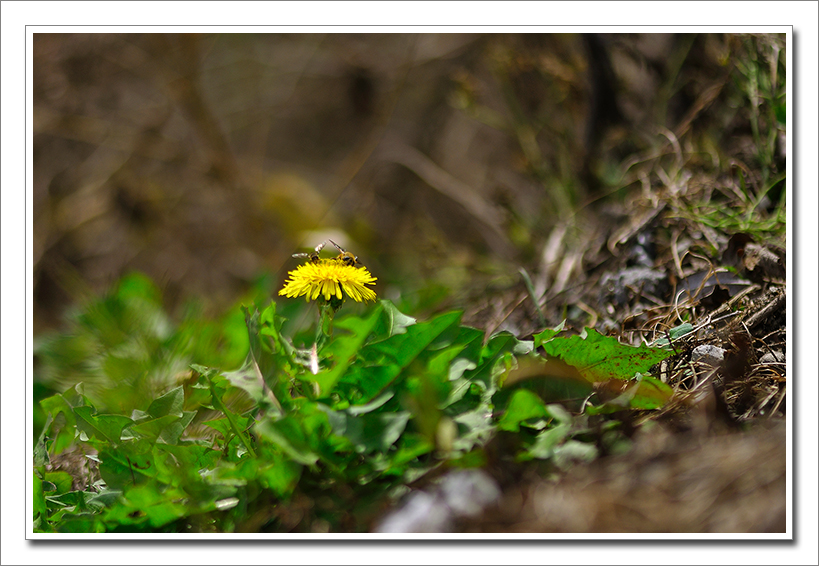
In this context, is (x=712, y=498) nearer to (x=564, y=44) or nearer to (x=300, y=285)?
(x=300, y=285)

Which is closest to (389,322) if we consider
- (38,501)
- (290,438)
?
(290,438)

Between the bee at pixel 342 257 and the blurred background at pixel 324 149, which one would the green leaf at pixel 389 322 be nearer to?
the bee at pixel 342 257

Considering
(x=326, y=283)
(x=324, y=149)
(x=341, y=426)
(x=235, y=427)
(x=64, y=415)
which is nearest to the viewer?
(x=341, y=426)

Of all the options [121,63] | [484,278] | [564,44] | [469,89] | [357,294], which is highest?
[121,63]

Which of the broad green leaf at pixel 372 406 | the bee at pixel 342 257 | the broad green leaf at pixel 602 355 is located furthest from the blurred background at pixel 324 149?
the broad green leaf at pixel 372 406

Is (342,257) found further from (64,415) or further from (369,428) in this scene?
(64,415)

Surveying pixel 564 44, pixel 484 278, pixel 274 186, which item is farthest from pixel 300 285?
pixel 274 186
